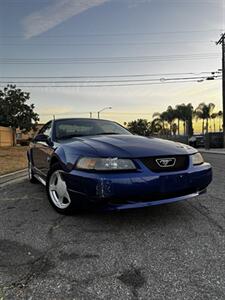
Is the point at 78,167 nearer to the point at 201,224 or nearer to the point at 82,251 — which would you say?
the point at 82,251

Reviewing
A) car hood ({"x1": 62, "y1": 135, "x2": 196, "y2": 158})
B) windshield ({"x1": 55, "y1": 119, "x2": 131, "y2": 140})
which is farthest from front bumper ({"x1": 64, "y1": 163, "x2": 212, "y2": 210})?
windshield ({"x1": 55, "y1": 119, "x2": 131, "y2": 140})

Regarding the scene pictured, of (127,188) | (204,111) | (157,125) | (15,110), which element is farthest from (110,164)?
(157,125)

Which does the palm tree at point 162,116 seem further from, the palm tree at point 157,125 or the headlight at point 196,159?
the headlight at point 196,159

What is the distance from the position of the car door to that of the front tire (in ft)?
1.36

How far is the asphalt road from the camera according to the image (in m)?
2.28

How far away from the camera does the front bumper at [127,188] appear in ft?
10.9

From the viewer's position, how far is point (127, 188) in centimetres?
332

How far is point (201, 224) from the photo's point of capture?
12.1 feet

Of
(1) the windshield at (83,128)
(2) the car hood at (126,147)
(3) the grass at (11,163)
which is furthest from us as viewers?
(3) the grass at (11,163)

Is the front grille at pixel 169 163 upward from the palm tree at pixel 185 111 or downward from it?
downward

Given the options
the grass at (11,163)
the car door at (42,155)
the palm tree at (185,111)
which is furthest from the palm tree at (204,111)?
the car door at (42,155)

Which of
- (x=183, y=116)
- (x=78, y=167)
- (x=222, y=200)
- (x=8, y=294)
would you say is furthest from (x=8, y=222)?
(x=183, y=116)

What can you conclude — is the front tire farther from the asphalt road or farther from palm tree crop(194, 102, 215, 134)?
palm tree crop(194, 102, 215, 134)

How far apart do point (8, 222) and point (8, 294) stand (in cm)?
183
